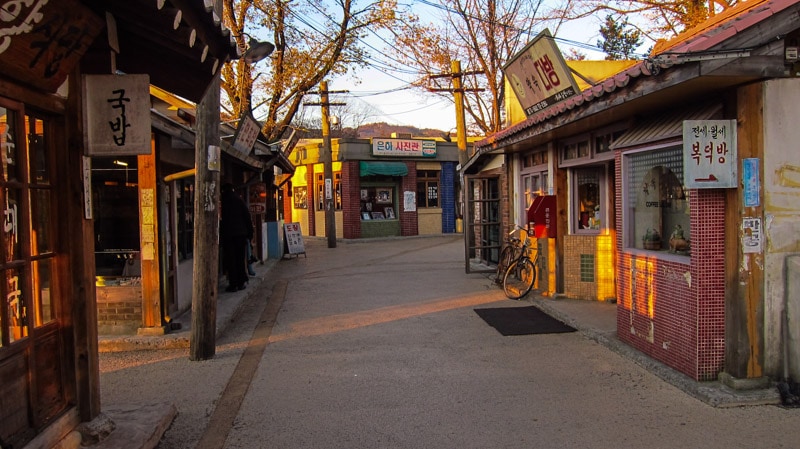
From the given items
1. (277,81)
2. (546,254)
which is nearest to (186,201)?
(546,254)

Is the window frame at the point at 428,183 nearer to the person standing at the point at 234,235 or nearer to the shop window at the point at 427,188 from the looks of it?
the shop window at the point at 427,188

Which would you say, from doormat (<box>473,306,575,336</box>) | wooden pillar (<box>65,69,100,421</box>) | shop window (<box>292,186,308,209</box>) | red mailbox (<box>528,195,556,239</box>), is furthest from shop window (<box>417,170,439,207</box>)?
wooden pillar (<box>65,69,100,421</box>)

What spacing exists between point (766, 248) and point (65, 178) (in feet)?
18.1

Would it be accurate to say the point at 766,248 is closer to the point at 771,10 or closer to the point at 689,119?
the point at 689,119

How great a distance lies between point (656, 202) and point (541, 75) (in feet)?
11.3

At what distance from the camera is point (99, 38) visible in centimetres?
421

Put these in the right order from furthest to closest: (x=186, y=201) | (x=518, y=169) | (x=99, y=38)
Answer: (x=518, y=169)
(x=186, y=201)
(x=99, y=38)

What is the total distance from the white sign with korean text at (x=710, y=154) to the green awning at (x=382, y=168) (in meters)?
20.9

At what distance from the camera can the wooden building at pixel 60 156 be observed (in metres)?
3.38

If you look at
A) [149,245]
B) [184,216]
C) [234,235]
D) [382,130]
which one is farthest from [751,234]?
[382,130]

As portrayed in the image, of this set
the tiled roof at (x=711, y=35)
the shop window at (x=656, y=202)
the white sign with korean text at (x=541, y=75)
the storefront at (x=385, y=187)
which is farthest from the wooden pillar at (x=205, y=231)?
the storefront at (x=385, y=187)

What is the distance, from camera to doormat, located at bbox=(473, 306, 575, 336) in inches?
303

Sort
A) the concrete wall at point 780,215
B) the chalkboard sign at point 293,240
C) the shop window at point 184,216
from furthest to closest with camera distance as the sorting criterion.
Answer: the chalkboard sign at point 293,240
the shop window at point 184,216
the concrete wall at point 780,215

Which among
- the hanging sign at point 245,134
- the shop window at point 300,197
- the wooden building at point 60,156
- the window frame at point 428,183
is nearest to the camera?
the wooden building at point 60,156
